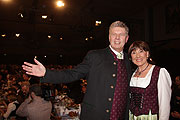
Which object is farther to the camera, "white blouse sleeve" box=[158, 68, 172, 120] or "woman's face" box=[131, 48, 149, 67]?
"woman's face" box=[131, 48, 149, 67]

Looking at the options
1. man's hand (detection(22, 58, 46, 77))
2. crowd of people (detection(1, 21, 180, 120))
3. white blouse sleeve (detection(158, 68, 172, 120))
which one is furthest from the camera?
white blouse sleeve (detection(158, 68, 172, 120))

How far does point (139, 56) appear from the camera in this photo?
7.23ft

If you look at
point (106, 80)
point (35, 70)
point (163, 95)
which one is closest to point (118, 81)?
point (106, 80)

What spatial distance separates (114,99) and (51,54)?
54.3 feet

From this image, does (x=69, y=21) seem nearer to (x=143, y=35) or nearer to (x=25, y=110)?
(x=143, y=35)

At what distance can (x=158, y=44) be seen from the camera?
8672mm

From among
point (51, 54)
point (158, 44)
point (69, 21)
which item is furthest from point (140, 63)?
point (51, 54)

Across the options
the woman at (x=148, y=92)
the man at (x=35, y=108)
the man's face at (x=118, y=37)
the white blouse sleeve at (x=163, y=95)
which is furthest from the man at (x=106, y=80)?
the man at (x=35, y=108)

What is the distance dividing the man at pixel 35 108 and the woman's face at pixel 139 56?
203 cm

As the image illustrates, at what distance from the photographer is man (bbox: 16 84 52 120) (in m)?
3.16

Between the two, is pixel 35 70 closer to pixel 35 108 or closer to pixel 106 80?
pixel 106 80

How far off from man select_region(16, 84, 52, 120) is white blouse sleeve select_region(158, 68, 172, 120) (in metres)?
2.19

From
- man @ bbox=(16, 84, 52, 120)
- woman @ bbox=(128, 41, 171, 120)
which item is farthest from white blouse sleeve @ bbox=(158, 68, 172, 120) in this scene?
man @ bbox=(16, 84, 52, 120)

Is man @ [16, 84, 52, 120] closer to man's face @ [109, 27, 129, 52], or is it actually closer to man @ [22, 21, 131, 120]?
man @ [22, 21, 131, 120]
